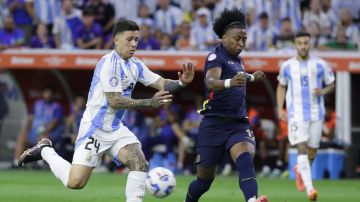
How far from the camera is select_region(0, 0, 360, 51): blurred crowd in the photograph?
21.8 metres

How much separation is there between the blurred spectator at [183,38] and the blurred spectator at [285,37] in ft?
6.66

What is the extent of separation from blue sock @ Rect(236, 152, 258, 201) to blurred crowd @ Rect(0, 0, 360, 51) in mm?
10722

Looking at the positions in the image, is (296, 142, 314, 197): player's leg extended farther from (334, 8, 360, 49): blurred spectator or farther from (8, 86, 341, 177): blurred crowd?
(334, 8, 360, 49): blurred spectator

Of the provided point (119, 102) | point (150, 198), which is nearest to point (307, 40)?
point (150, 198)

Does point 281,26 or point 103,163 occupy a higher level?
point 281,26

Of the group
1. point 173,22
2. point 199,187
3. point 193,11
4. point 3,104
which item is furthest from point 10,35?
point 199,187

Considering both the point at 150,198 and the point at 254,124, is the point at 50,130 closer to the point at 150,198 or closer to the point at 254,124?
the point at 254,124

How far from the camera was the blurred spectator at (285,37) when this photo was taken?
21391 mm

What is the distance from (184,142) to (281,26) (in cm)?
344

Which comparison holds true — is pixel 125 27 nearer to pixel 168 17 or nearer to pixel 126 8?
pixel 168 17

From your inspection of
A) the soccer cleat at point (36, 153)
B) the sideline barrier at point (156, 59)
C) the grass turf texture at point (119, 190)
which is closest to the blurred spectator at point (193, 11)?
the sideline barrier at point (156, 59)

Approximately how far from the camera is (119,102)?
10516mm

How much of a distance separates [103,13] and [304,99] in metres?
9.15

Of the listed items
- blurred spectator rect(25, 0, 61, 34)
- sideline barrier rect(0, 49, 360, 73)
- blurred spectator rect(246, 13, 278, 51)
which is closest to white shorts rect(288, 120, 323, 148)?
sideline barrier rect(0, 49, 360, 73)
